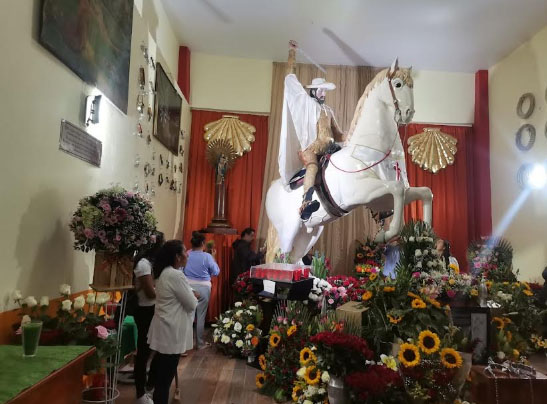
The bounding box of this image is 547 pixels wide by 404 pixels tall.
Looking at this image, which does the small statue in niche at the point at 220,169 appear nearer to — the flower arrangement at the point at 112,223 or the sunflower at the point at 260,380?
the sunflower at the point at 260,380

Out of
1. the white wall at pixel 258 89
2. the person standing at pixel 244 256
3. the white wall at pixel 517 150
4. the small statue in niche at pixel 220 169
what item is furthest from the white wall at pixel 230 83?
the white wall at pixel 517 150

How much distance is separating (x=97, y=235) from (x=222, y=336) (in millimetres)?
2622

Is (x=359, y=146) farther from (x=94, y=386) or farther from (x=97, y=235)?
(x=94, y=386)

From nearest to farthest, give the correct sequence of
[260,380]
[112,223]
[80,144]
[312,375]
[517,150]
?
[112,223] → [312,375] → [80,144] → [260,380] → [517,150]

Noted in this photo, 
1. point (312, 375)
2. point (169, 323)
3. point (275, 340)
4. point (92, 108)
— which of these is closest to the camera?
point (312, 375)

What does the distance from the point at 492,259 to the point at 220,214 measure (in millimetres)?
4501

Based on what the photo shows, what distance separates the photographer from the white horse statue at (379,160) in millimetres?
4098

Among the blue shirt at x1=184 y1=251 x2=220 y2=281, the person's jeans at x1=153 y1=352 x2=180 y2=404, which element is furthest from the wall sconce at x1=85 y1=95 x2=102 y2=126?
the blue shirt at x1=184 y1=251 x2=220 y2=281

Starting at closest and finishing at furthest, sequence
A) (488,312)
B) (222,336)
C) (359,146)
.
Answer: (488,312)
(359,146)
(222,336)

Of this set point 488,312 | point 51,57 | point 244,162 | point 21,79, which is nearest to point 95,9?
point 51,57

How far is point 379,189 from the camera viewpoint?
407 cm

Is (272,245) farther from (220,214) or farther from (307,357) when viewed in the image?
(307,357)

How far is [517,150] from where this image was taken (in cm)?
696

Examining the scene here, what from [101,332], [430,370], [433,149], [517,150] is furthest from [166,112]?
[517,150]
